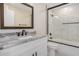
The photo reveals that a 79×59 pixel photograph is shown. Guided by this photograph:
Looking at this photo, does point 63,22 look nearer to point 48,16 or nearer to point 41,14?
point 48,16

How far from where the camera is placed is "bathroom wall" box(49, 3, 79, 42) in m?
2.00

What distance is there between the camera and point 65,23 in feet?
7.30

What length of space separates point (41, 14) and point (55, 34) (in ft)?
2.30

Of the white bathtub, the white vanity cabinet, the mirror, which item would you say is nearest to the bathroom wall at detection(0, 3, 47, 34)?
the mirror

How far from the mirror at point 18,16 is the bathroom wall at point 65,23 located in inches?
30.5

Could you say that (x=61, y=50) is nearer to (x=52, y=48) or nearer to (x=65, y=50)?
(x=65, y=50)

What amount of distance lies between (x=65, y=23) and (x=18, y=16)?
1.28 metres

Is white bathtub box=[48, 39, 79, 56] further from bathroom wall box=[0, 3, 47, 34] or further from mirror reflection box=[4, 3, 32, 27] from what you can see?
mirror reflection box=[4, 3, 32, 27]

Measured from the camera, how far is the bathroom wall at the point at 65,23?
6.57 ft

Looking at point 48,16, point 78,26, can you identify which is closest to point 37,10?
point 48,16

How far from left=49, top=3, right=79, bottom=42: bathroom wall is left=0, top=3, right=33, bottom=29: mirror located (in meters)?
0.77

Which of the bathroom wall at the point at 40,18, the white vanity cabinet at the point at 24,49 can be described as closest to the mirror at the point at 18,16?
the bathroom wall at the point at 40,18

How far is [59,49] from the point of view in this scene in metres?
2.00

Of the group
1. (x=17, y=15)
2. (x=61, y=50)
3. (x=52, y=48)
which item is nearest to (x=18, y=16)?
(x=17, y=15)
